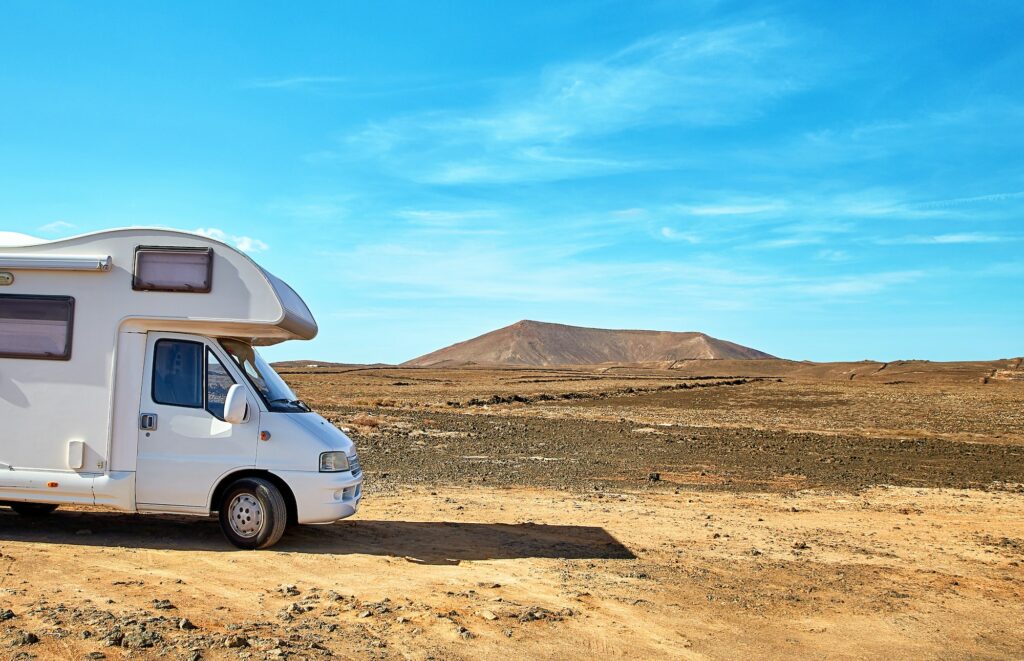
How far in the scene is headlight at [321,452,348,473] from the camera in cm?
923

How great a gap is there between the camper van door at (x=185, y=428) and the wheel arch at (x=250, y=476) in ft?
0.34

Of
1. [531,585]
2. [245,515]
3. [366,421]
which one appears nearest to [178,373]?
[245,515]

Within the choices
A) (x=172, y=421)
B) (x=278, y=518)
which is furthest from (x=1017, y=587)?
(x=172, y=421)

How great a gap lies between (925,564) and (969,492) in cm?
724

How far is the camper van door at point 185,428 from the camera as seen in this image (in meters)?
9.23

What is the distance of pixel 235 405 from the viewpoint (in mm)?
8977

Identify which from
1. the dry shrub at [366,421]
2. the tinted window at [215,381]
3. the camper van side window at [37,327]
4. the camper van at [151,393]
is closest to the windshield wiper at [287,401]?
the camper van at [151,393]

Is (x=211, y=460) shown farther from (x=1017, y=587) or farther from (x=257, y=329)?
(x=1017, y=587)

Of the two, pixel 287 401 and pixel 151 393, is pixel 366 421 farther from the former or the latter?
pixel 151 393

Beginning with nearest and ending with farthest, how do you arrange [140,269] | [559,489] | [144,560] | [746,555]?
[144,560], [140,269], [746,555], [559,489]

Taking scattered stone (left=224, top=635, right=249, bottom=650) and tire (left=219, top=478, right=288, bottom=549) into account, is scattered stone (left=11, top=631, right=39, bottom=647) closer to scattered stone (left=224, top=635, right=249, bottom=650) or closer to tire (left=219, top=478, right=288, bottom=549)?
scattered stone (left=224, top=635, right=249, bottom=650)

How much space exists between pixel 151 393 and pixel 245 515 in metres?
1.70

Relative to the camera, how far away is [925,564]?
973cm

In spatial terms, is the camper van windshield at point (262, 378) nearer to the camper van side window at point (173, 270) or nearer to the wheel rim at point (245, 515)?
the camper van side window at point (173, 270)
